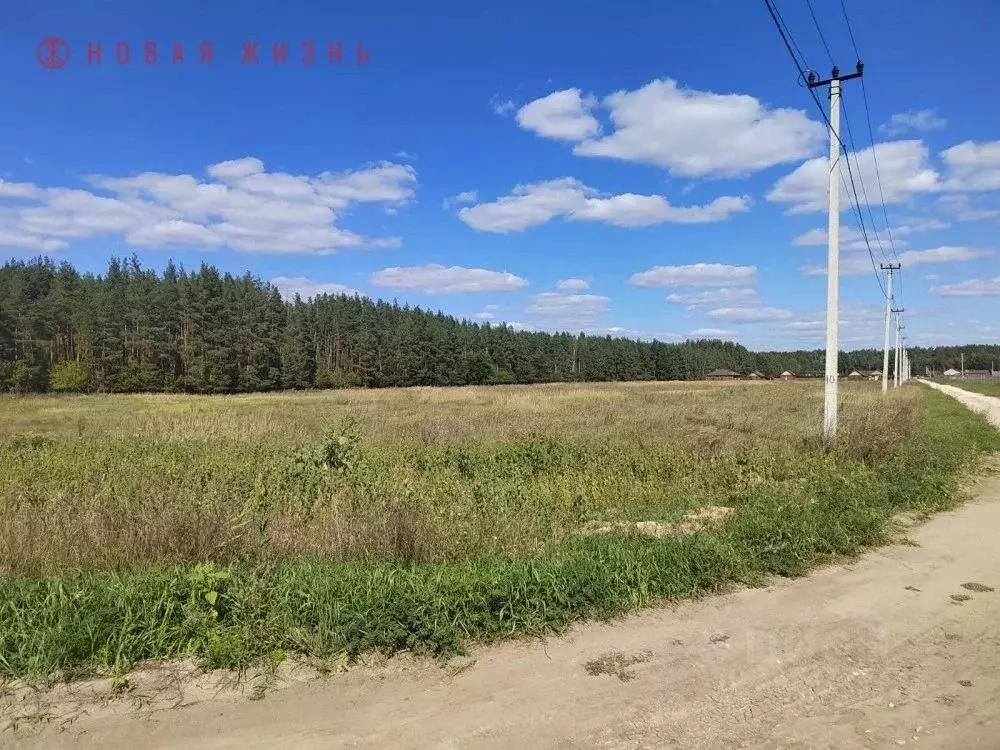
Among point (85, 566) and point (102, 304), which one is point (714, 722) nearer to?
point (85, 566)

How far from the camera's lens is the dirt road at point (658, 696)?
3105 mm

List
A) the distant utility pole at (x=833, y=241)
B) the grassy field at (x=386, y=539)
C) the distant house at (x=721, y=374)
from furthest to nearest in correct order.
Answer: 1. the distant house at (x=721, y=374)
2. the distant utility pole at (x=833, y=241)
3. the grassy field at (x=386, y=539)

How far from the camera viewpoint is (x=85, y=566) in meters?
5.29

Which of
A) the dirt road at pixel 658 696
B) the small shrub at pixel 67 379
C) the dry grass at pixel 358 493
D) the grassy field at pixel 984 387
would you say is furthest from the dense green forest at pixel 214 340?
the dirt road at pixel 658 696

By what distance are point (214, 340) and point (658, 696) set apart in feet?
247

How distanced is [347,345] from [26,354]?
38893 mm

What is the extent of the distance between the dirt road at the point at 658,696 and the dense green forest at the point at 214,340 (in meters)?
71.3

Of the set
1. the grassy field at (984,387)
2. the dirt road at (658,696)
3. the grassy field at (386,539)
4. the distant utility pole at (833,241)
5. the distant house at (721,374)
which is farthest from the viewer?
the distant house at (721,374)

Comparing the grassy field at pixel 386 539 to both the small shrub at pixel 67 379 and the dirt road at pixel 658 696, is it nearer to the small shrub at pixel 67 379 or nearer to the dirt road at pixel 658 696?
the dirt road at pixel 658 696

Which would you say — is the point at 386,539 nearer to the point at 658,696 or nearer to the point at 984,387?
the point at 658,696

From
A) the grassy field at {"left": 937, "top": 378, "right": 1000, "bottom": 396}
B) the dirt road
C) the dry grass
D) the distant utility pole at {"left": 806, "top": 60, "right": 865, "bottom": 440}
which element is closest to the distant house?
the grassy field at {"left": 937, "top": 378, "right": 1000, "bottom": 396}

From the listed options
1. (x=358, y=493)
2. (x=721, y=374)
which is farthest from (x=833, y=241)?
(x=721, y=374)

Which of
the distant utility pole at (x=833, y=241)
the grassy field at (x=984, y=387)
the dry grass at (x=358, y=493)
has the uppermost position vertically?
the distant utility pole at (x=833, y=241)

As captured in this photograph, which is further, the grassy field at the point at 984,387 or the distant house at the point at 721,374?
the distant house at the point at 721,374
